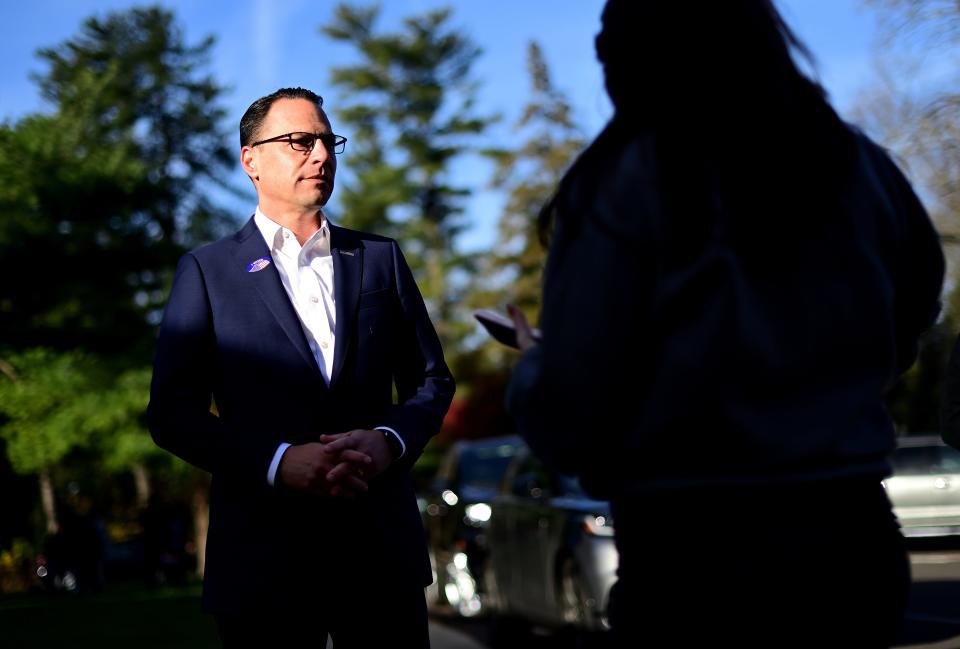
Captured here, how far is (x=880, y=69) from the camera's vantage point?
29578 millimetres

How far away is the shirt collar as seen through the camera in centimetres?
384

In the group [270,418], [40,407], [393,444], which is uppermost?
[40,407]

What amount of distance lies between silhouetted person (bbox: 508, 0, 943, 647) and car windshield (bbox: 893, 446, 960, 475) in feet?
55.8

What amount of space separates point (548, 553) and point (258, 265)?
7.21m

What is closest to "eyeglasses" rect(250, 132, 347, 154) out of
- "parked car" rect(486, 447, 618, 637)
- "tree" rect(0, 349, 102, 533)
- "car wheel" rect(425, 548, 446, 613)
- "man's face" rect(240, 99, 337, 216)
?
"man's face" rect(240, 99, 337, 216)

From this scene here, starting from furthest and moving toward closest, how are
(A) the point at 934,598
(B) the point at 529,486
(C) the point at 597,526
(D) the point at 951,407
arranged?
(A) the point at 934,598, (B) the point at 529,486, (C) the point at 597,526, (D) the point at 951,407

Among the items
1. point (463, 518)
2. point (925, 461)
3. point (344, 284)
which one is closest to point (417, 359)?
point (344, 284)

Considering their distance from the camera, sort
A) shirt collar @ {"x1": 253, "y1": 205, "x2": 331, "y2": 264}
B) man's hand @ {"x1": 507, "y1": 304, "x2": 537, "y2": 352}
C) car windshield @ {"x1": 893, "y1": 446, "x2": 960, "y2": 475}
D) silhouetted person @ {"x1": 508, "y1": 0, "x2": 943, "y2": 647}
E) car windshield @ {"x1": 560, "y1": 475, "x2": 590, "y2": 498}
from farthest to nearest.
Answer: car windshield @ {"x1": 893, "y1": 446, "x2": 960, "y2": 475} → car windshield @ {"x1": 560, "y1": 475, "x2": 590, "y2": 498} → shirt collar @ {"x1": 253, "y1": 205, "x2": 331, "y2": 264} → man's hand @ {"x1": 507, "y1": 304, "x2": 537, "y2": 352} → silhouetted person @ {"x1": 508, "y1": 0, "x2": 943, "y2": 647}

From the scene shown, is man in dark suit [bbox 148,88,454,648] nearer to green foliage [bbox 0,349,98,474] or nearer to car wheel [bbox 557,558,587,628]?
car wheel [bbox 557,558,587,628]

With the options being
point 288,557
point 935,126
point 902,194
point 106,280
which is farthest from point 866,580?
point 106,280

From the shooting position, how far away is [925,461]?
62.2 feet

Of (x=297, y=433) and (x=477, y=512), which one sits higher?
(x=297, y=433)

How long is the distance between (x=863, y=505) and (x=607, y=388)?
1.42ft

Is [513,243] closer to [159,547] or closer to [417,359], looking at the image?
[159,547]
